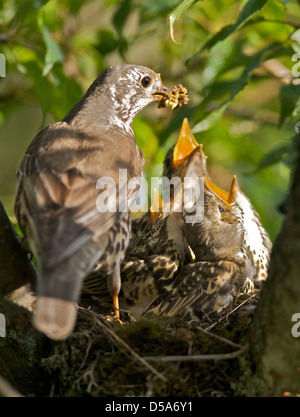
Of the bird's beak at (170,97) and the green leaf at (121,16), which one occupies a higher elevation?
the green leaf at (121,16)

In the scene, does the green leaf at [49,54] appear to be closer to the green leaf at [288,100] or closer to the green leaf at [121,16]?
the green leaf at [121,16]

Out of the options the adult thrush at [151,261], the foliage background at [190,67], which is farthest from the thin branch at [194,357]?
the foliage background at [190,67]

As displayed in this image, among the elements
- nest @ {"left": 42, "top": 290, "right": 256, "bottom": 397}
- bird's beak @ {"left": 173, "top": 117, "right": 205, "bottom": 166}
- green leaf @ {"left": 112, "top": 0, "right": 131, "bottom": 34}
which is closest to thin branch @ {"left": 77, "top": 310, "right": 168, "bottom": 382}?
nest @ {"left": 42, "top": 290, "right": 256, "bottom": 397}

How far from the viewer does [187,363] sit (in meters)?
3.04

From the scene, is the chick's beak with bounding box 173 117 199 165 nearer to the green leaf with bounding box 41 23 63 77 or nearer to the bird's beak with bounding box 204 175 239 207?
the bird's beak with bounding box 204 175 239 207

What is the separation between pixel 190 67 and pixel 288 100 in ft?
6.37

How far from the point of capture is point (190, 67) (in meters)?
5.84

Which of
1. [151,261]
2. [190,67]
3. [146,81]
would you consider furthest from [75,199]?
[190,67]

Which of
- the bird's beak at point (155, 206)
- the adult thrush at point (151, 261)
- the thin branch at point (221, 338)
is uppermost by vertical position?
the bird's beak at point (155, 206)

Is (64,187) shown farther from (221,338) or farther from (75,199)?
(221,338)

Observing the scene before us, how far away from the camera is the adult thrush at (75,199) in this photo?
107 inches

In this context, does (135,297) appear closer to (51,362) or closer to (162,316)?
(162,316)

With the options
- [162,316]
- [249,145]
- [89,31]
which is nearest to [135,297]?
[162,316]

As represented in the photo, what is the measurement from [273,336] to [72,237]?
1.04m
